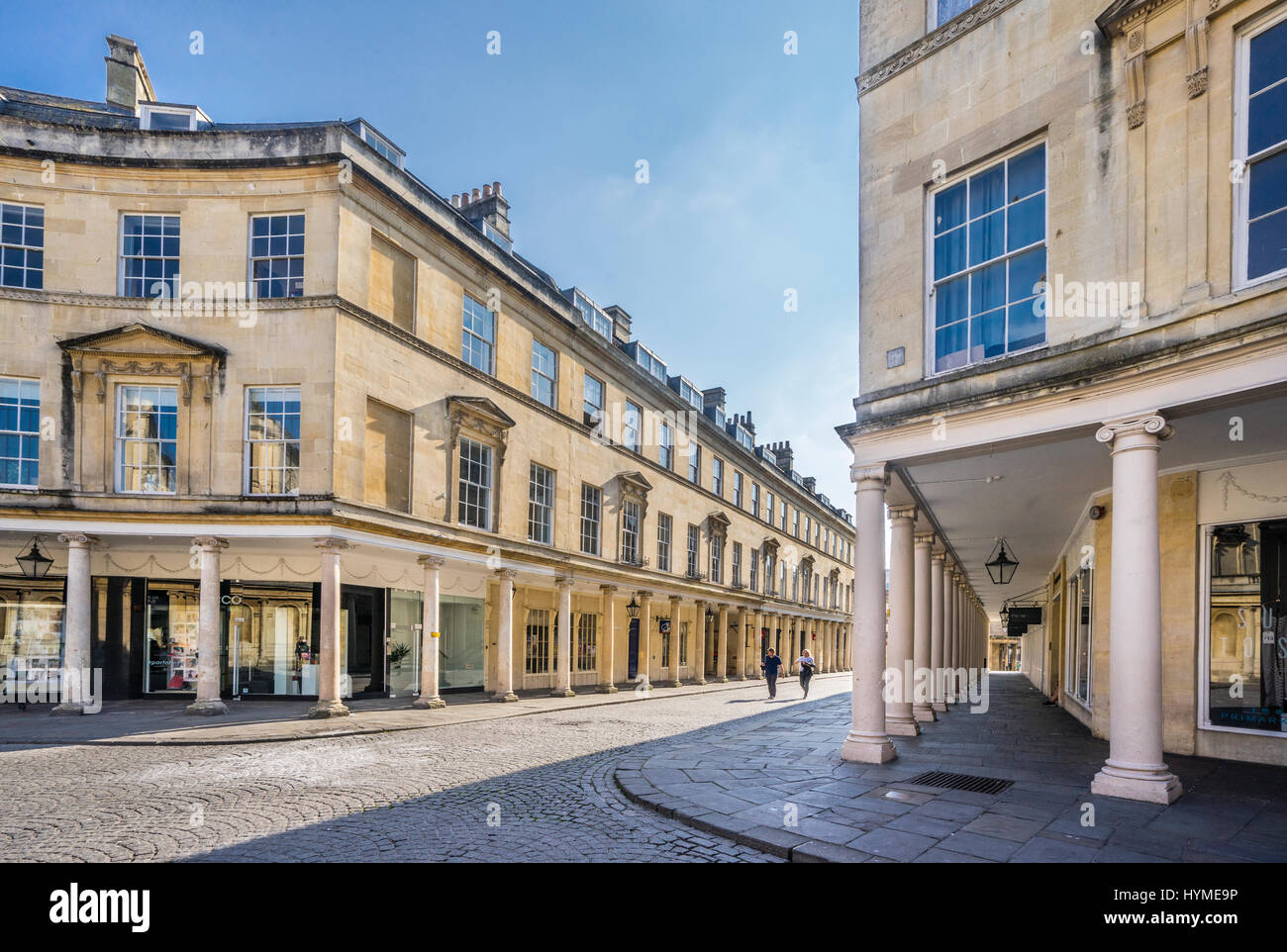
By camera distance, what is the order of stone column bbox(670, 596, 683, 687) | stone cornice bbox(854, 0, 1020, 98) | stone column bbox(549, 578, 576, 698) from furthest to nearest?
stone column bbox(670, 596, 683, 687), stone column bbox(549, 578, 576, 698), stone cornice bbox(854, 0, 1020, 98)

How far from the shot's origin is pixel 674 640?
92.8 ft

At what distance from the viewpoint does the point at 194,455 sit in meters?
15.3

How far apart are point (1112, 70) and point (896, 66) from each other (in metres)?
3.05

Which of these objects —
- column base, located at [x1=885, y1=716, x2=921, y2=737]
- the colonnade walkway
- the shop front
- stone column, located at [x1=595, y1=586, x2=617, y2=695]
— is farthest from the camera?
stone column, located at [x1=595, y1=586, x2=617, y2=695]

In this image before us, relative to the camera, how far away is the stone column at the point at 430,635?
1705 cm

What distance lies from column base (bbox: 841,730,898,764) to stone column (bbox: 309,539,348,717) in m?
10.3

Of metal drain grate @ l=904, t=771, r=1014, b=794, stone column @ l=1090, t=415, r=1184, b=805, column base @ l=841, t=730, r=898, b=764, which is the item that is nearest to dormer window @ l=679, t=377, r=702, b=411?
column base @ l=841, t=730, r=898, b=764

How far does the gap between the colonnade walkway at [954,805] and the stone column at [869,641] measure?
0.31 meters

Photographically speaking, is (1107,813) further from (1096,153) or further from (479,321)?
(479,321)

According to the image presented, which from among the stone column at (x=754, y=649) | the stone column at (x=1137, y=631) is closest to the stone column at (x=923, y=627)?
the stone column at (x=1137, y=631)

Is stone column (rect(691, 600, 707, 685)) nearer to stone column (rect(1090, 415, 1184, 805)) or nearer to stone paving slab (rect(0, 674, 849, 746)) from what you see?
stone paving slab (rect(0, 674, 849, 746))

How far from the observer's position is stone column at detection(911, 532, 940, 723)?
13.7 meters

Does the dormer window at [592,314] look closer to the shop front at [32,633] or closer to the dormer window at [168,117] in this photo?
the dormer window at [168,117]
